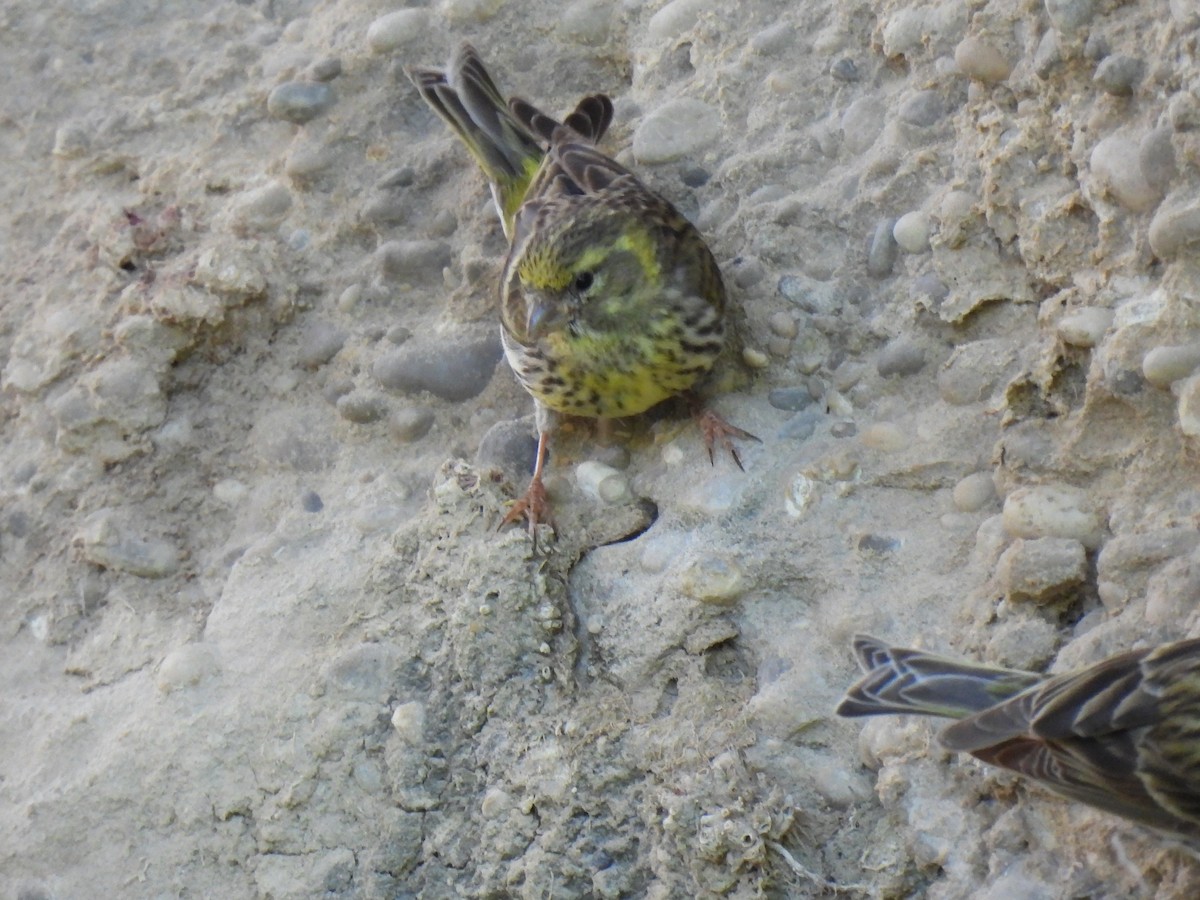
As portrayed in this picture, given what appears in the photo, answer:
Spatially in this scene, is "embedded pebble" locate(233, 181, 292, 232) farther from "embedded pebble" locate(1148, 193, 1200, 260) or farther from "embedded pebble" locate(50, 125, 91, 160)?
"embedded pebble" locate(1148, 193, 1200, 260)

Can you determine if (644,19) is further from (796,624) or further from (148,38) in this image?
(796,624)

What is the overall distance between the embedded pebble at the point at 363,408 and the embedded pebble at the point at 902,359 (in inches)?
57.7

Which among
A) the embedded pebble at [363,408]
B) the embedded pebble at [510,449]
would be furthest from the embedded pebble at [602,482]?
the embedded pebble at [363,408]

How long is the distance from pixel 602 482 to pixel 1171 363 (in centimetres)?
154

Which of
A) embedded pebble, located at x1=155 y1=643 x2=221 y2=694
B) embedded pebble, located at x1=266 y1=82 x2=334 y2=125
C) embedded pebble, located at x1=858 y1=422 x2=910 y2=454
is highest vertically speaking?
embedded pebble, located at x1=266 y1=82 x2=334 y2=125

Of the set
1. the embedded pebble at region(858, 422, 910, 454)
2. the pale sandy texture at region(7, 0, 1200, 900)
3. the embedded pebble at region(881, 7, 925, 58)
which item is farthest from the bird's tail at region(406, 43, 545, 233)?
the embedded pebble at region(858, 422, 910, 454)

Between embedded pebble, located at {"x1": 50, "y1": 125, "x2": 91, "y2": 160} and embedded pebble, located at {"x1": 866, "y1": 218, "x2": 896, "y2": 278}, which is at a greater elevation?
embedded pebble, located at {"x1": 50, "y1": 125, "x2": 91, "y2": 160}

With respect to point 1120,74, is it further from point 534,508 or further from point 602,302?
point 534,508

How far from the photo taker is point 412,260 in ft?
16.1

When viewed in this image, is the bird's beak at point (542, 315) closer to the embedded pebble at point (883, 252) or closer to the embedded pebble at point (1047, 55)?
the embedded pebble at point (883, 252)

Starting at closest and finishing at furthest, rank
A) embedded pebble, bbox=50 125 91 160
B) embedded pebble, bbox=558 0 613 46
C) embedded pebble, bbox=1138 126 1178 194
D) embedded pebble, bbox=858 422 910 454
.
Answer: embedded pebble, bbox=1138 126 1178 194 < embedded pebble, bbox=858 422 910 454 < embedded pebble, bbox=558 0 613 46 < embedded pebble, bbox=50 125 91 160

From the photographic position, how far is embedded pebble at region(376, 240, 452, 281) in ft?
16.1

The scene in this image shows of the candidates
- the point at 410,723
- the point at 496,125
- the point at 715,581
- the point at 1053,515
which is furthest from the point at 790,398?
the point at 496,125

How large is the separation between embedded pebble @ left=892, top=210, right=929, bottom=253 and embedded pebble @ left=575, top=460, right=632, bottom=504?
3.20 feet
